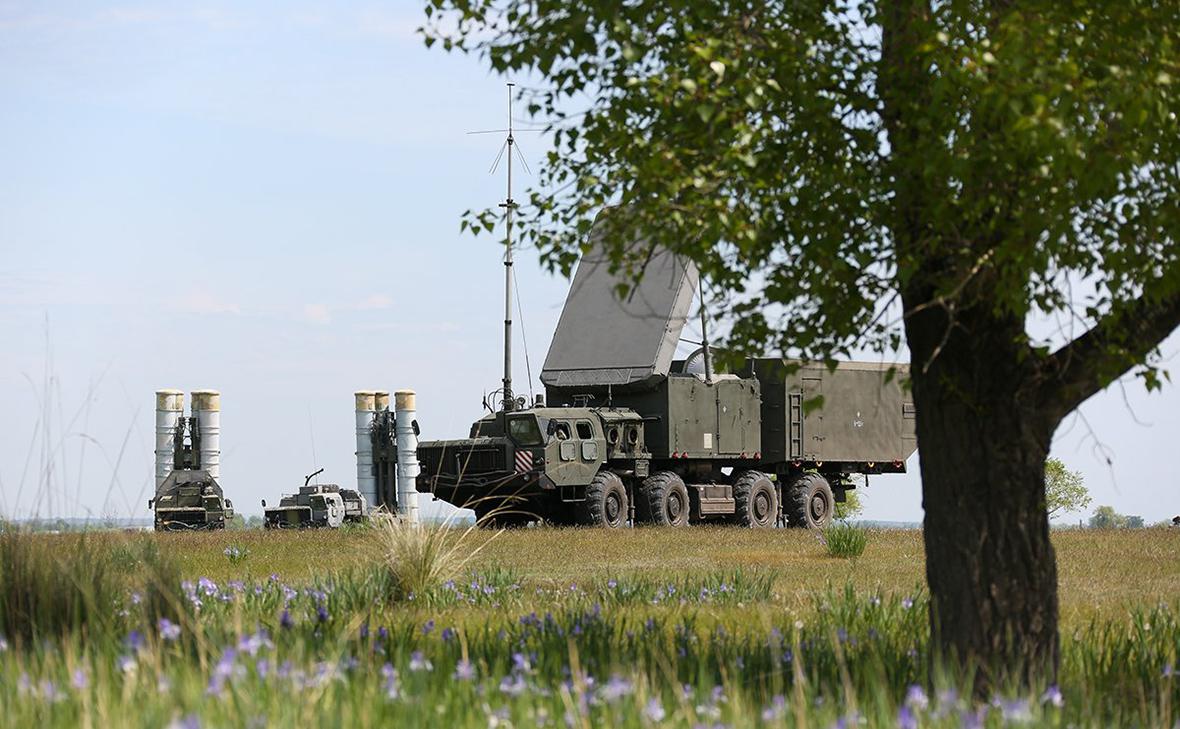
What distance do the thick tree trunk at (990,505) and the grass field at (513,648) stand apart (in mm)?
300

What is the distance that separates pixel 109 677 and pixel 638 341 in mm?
21590

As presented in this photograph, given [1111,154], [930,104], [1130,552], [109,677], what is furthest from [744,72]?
[1130,552]

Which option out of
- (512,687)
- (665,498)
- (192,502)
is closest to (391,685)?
(512,687)

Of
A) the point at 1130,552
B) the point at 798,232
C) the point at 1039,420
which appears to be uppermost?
the point at 798,232

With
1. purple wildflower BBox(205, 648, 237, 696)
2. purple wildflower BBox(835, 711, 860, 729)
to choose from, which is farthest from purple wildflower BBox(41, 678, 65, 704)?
purple wildflower BBox(835, 711, 860, 729)

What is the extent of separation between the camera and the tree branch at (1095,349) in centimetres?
690

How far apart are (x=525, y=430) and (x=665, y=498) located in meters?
2.90

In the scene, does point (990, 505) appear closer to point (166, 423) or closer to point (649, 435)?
point (649, 435)

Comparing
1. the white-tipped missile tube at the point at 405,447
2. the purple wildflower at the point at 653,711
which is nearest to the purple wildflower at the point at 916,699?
the purple wildflower at the point at 653,711

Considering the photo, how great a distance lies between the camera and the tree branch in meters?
6.90

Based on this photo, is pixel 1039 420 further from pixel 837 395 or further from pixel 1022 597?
pixel 837 395

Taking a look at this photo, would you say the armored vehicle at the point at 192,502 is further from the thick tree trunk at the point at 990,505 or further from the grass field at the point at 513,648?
the thick tree trunk at the point at 990,505

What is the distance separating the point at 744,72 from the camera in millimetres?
6402

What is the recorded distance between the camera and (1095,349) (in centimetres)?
700
